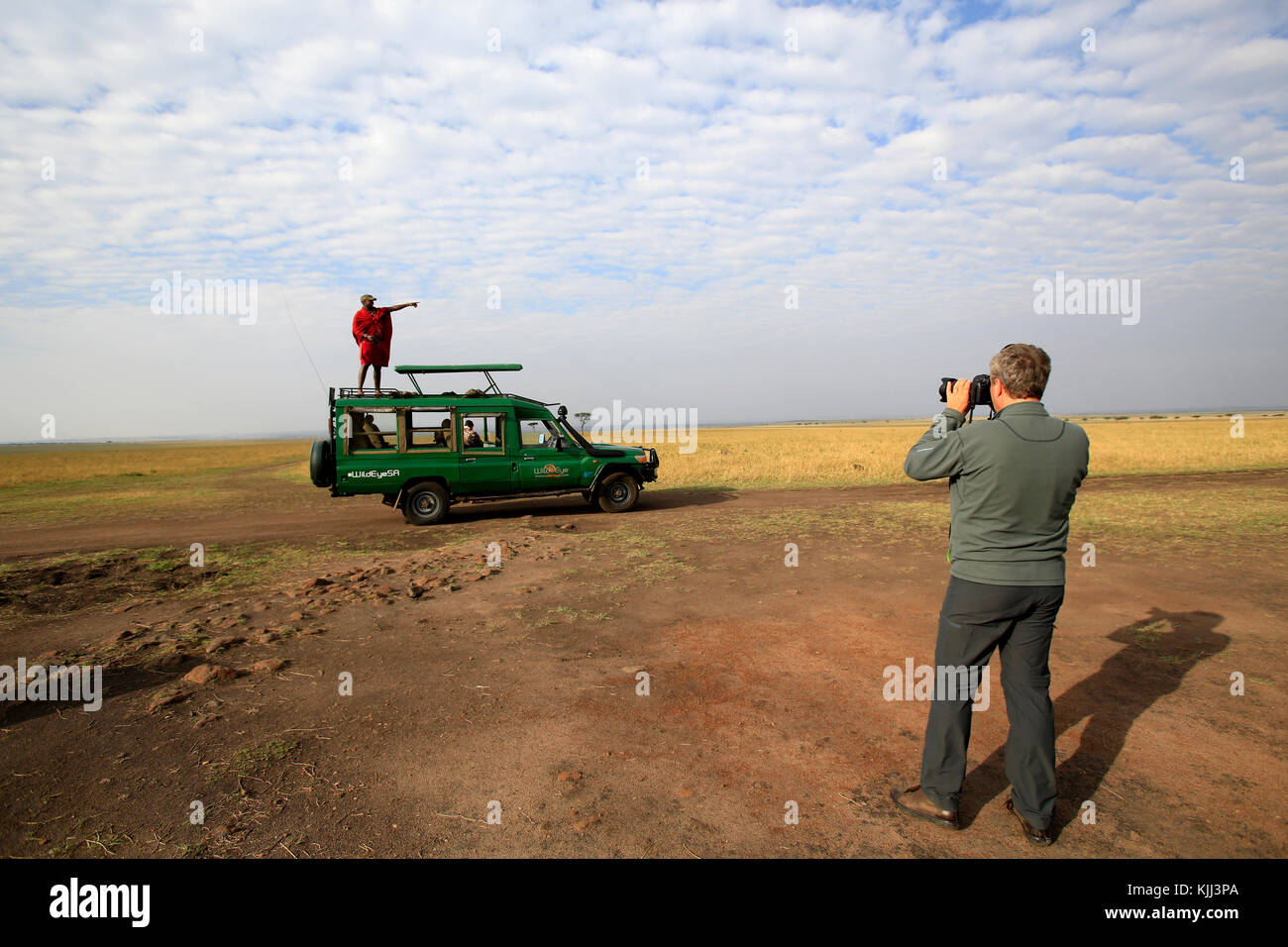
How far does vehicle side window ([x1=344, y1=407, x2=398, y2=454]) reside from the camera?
463 inches

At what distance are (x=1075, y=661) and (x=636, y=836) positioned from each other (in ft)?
13.2

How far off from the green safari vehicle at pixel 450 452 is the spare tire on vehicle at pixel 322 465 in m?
0.02

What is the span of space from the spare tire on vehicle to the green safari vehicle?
0.06 ft

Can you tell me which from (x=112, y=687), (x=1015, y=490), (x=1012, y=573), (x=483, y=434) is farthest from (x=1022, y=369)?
(x=483, y=434)

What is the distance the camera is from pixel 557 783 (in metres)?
3.37

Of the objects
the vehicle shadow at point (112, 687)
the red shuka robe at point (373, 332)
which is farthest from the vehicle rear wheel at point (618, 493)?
the vehicle shadow at point (112, 687)

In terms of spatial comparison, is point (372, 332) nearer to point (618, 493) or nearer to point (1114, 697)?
point (618, 493)

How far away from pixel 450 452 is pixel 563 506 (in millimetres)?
3309

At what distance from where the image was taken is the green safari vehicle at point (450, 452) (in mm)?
11719

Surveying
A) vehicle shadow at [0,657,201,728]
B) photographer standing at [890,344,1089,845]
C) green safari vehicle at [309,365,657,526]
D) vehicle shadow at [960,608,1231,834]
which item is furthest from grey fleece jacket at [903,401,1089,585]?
green safari vehicle at [309,365,657,526]
